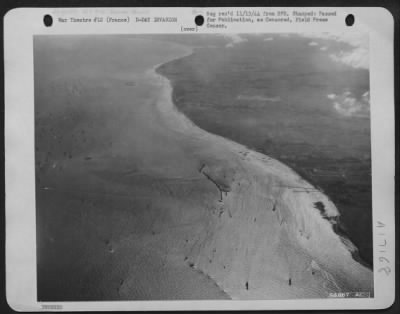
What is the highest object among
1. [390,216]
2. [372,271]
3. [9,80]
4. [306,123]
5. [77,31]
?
[77,31]

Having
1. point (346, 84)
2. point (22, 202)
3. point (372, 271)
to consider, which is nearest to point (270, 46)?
point (346, 84)

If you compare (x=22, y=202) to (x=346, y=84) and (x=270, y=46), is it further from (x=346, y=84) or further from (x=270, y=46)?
(x=346, y=84)

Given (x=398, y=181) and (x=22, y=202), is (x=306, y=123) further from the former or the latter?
(x=22, y=202)

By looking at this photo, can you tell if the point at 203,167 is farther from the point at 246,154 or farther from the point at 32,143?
the point at 32,143

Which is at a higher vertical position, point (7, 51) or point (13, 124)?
point (7, 51)
